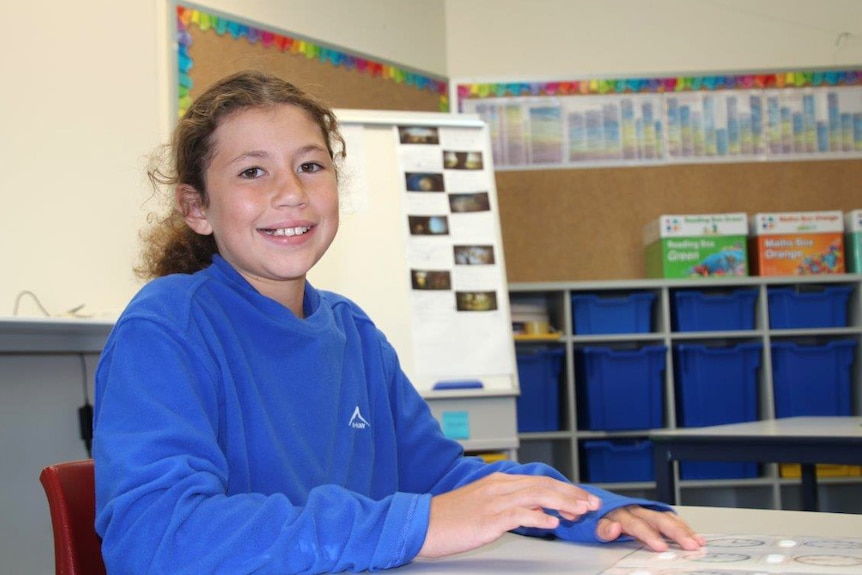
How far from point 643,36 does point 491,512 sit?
4209 mm

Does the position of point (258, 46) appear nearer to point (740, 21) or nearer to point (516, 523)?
point (740, 21)

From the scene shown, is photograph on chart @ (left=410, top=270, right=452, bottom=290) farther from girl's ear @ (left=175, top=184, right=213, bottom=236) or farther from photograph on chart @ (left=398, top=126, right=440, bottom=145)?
girl's ear @ (left=175, top=184, right=213, bottom=236)

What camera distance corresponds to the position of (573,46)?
4703 mm

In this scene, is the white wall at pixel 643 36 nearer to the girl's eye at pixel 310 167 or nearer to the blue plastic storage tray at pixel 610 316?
the blue plastic storage tray at pixel 610 316

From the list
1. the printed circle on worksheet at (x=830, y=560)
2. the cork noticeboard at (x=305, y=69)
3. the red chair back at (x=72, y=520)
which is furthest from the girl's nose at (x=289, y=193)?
the cork noticeboard at (x=305, y=69)

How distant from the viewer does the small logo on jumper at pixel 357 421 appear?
1.18 m

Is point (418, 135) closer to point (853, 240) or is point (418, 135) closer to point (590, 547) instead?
point (853, 240)

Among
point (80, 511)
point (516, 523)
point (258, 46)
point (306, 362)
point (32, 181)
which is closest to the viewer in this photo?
point (516, 523)

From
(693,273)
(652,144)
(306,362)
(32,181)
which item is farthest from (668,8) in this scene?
(306,362)

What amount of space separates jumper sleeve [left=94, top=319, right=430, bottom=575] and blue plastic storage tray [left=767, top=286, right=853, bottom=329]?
12.3 feet

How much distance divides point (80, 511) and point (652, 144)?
4.03 meters

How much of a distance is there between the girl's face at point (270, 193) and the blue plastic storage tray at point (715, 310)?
3312 mm

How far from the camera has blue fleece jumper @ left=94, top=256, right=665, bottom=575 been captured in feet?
2.78

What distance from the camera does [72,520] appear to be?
1.02m
